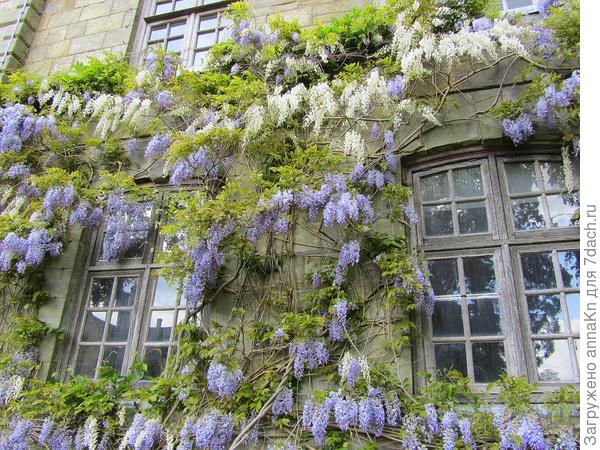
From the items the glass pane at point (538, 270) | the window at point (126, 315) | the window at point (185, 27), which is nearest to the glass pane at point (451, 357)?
the glass pane at point (538, 270)

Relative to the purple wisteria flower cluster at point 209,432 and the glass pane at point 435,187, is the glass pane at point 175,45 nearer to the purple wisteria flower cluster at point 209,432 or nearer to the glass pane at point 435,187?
the glass pane at point 435,187

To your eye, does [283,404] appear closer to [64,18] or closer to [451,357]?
[451,357]

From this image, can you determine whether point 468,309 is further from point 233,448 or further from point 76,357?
point 76,357

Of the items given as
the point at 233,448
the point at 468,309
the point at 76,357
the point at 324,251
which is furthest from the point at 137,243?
the point at 468,309

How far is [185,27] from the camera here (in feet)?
18.0

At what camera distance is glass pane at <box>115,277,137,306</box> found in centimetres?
397

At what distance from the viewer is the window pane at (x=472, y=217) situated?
11.2ft

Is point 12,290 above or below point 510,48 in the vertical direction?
below

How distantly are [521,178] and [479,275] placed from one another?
0.87m

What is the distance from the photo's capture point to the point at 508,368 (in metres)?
2.95

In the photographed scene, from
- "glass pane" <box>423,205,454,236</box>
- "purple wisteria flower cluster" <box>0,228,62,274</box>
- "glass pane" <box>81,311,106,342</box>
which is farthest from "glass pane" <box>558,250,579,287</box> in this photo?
"purple wisteria flower cluster" <box>0,228,62,274</box>

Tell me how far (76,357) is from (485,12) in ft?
15.1

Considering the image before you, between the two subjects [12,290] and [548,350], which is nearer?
[548,350]
